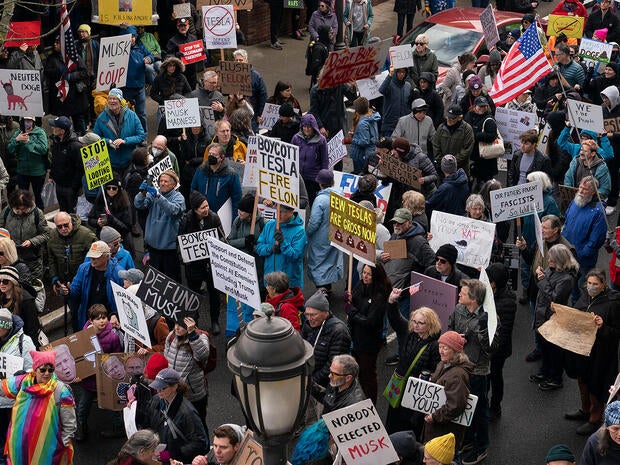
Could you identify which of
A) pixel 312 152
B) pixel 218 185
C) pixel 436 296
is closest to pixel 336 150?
pixel 312 152

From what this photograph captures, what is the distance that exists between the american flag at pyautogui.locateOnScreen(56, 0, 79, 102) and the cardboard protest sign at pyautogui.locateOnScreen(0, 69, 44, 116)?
6.40 feet

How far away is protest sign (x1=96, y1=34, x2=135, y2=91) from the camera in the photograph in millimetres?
15570

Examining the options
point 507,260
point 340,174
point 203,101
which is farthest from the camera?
point 203,101

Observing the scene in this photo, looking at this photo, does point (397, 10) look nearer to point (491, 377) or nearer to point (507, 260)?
point (507, 260)

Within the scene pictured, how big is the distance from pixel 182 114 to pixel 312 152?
1.78 m

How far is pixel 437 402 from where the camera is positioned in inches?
345

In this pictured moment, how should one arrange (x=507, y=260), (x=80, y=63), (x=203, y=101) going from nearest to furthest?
(x=507, y=260)
(x=203, y=101)
(x=80, y=63)

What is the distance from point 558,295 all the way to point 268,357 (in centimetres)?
543

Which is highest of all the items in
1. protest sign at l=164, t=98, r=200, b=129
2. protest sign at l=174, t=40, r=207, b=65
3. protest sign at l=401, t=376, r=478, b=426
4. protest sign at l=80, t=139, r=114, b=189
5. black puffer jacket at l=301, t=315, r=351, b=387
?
protest sign at l=174, t=40, r=207, b=65

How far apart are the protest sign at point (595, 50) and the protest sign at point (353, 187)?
6790mm

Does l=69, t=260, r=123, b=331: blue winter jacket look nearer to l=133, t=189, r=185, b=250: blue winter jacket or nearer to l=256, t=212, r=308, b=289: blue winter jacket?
l=133, t=189, r=185, b=250: blue winter jacket

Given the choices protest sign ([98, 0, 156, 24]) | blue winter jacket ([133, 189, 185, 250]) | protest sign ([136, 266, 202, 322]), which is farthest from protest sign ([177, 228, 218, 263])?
protest sign ([98, 0, 156, 24])

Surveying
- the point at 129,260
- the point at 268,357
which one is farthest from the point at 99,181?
the point at 268,357

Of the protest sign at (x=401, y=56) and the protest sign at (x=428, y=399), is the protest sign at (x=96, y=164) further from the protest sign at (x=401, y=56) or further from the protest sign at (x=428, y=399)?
the protest sign at (x=401, y=56)
